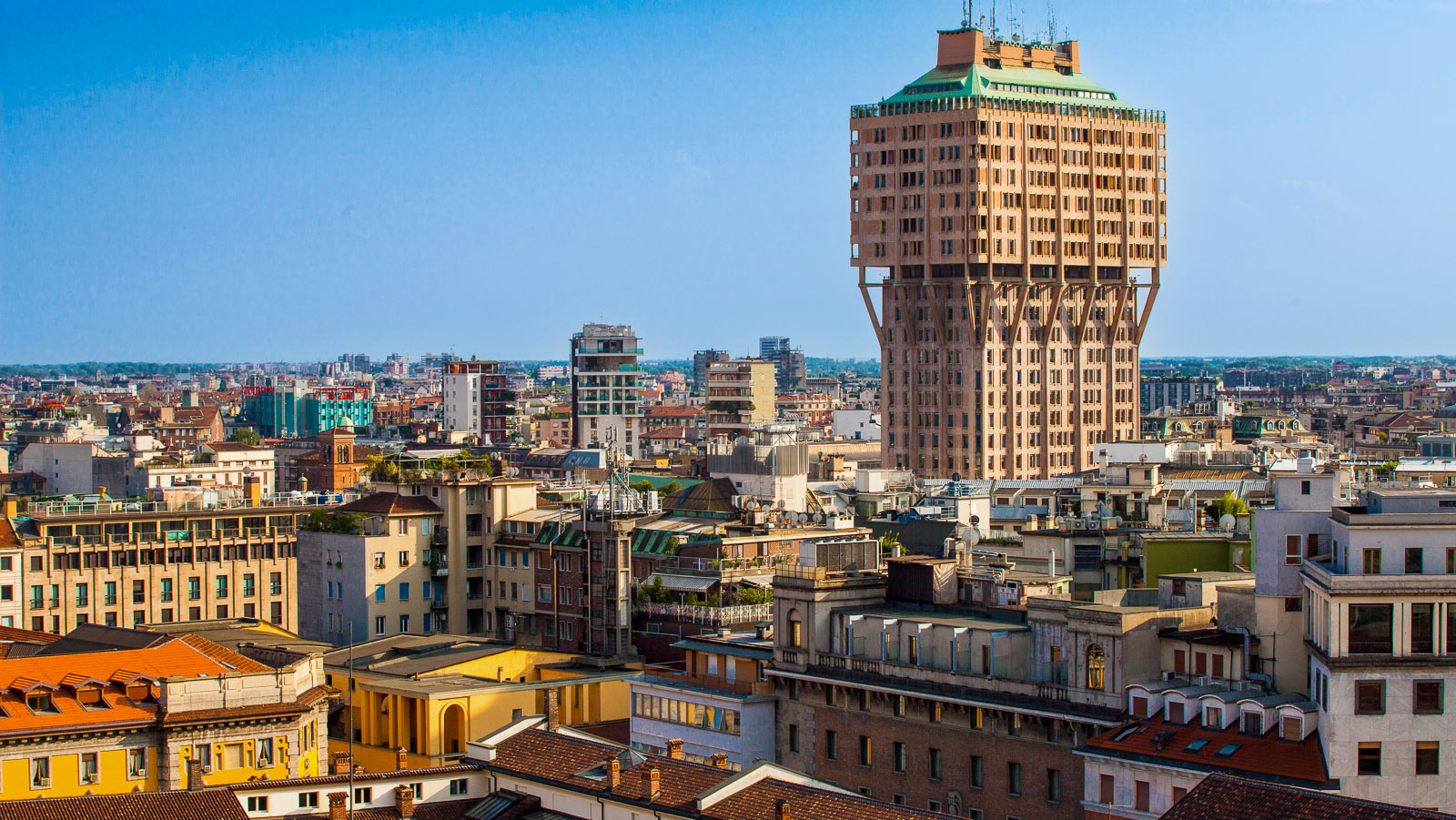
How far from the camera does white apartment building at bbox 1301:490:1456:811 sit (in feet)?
196

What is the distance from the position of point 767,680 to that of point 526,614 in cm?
3287

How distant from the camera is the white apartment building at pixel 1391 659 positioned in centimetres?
5959

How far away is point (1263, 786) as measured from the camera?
5391 centimetres

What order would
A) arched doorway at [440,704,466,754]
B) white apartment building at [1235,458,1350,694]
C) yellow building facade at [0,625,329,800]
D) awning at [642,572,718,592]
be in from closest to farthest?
white apartment building at [1235,458,1350,694] → yellow building facade at [0,625,329,800] → arched doorway at [440,704,466,754] → awning at [642,572,718,592]

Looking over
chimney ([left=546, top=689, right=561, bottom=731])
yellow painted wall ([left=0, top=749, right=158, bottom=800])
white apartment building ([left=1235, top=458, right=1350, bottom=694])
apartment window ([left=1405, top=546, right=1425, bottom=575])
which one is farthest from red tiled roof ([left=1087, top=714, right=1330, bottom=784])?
yellow painted wall ([left=0, top=749, right=158, bottom=800])

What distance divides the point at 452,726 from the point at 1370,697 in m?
37.7

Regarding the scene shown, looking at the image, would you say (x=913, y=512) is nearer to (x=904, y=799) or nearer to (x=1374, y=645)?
(x=904, y=799)

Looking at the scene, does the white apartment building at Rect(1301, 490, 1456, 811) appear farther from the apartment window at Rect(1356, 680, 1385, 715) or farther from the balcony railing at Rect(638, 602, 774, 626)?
the balcony railing at Rect(638, 602, 774, 626)

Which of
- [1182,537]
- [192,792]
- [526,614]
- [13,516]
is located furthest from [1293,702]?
[13,516]

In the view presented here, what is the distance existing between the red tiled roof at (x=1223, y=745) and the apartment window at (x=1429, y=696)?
2.83 metres

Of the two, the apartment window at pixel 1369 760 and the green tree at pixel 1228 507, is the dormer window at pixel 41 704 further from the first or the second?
the green tree at pixel 1228 507

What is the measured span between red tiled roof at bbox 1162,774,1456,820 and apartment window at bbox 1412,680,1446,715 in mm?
6508

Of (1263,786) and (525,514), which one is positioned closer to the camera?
(1263,786)

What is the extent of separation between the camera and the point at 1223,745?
60906 mm
